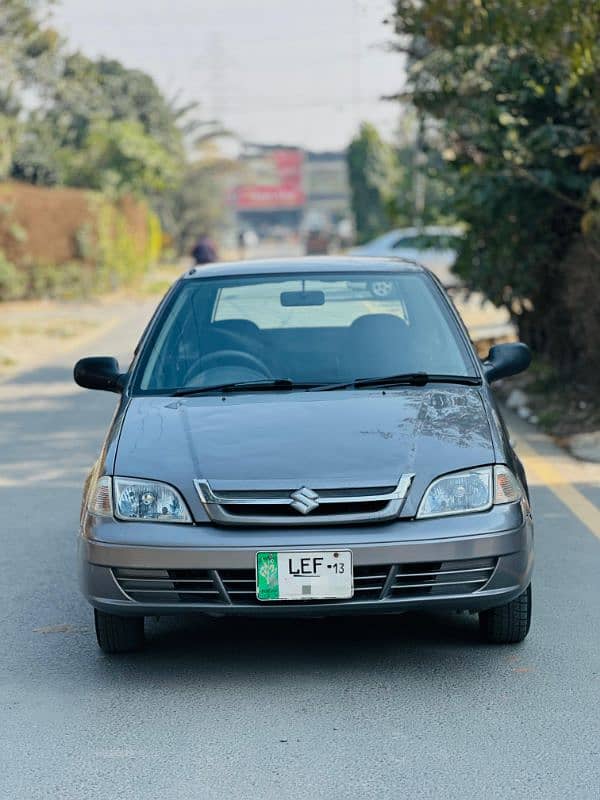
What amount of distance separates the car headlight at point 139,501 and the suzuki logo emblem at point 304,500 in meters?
0.37

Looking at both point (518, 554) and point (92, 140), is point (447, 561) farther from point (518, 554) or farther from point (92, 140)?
point (92, 140)

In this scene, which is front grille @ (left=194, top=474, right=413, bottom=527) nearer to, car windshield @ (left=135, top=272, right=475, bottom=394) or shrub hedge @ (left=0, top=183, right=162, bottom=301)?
car windshield @ (left=135, top=272, right=475, bottom=394)

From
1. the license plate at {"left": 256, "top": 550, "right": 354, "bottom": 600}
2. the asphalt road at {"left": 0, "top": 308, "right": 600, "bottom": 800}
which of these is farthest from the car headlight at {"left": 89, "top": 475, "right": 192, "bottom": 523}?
the asphalt road at {"left": 0, "top": 308, "right": 600, "bottom": 800}

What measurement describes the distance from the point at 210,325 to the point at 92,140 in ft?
138

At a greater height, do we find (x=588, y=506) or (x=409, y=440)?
(x=409, y=440)

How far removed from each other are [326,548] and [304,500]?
0.19m

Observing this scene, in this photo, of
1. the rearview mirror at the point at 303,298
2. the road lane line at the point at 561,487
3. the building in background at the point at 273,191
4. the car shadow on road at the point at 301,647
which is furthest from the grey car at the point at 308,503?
the building in background at the point at 273,191

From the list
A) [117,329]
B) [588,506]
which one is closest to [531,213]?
[588,506]

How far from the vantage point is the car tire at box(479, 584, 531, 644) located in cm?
535

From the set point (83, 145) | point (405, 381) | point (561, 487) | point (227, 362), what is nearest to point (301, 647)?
point (405, 381)

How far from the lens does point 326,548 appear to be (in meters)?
4.82

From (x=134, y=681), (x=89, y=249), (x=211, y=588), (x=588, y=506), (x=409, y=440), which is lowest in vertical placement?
(x=89, y=249)

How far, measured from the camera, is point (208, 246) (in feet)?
88.1

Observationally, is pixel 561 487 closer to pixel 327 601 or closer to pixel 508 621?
pixel 508 621
